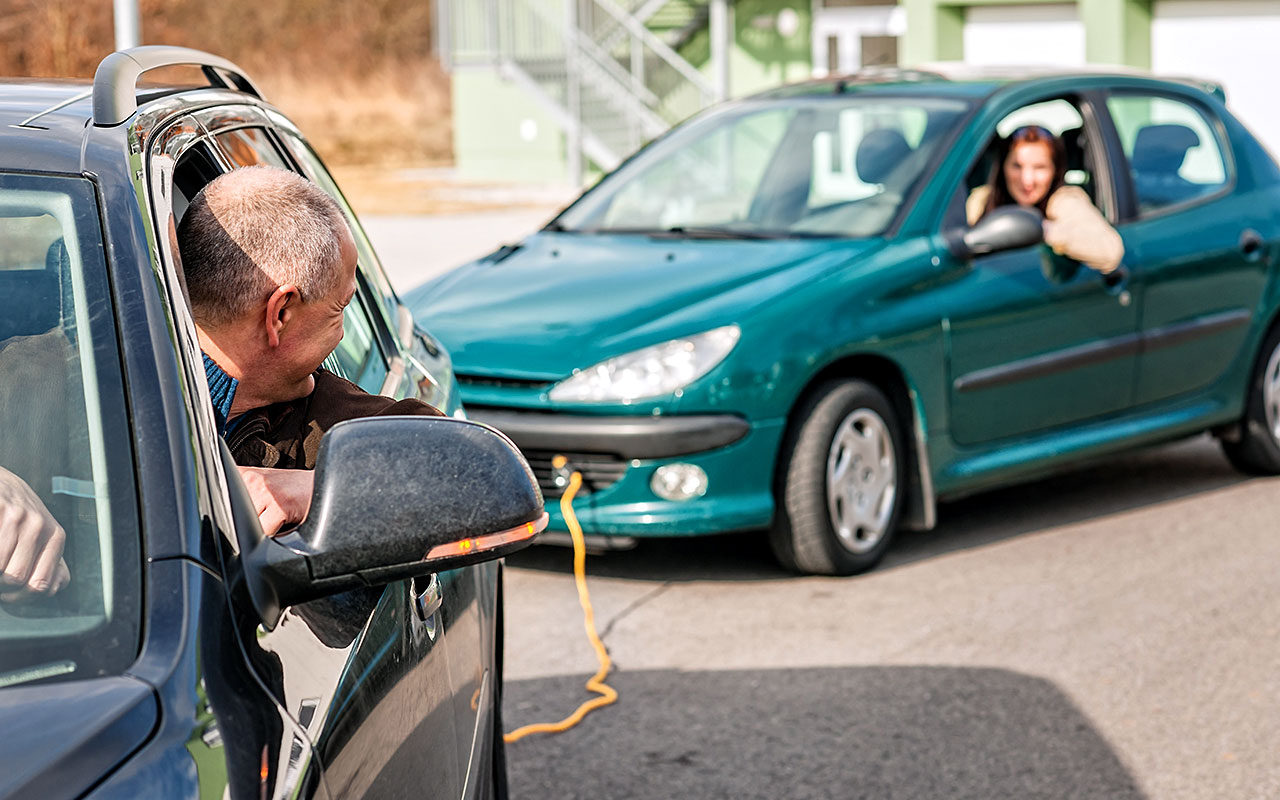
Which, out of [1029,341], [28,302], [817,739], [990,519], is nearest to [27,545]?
[28,302]

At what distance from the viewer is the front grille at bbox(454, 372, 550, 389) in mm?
5969

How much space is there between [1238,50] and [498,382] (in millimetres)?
12641

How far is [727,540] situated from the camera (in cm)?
689

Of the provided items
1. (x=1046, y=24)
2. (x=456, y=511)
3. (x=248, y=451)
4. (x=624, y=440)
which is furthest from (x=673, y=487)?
(x=1046, y=24)

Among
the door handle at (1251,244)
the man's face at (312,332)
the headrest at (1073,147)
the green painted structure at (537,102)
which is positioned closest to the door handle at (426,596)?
the man's face at (312,332)

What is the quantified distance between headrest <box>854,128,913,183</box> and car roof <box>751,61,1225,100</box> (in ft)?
1.25

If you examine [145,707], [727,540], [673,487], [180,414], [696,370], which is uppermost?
[180,414]

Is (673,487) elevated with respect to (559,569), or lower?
elevated

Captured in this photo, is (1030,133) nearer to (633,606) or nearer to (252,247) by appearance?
(633,606)

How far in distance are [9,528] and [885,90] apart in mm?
5926

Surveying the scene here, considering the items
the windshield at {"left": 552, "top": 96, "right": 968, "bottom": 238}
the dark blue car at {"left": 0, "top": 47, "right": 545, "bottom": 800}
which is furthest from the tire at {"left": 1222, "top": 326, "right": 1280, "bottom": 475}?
the dark blue car at {"left": 0, "top": 47, "right": 545, "bottom": 800}

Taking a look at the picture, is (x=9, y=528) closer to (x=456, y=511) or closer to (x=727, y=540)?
(x=456, y=511)

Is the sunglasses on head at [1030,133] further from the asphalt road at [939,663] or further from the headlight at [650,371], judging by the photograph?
the headlight at [650,371]

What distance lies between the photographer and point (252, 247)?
2318 millimetres
